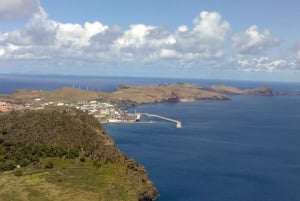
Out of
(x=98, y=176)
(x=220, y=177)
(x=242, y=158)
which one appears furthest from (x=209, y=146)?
(x=98, y=176)

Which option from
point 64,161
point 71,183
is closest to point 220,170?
point 64,161

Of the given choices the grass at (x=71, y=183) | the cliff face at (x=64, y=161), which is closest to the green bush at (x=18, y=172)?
the cliff face at (x=64, y=161)

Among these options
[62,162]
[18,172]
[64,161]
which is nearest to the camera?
[18,172]

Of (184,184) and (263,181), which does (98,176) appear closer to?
(184,184)

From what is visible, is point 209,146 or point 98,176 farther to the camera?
point 209,146

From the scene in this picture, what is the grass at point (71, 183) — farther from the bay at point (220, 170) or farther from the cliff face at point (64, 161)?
the bay at point (220, 170)

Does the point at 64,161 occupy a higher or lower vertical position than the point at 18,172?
higher

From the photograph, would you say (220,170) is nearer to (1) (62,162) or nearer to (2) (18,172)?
(1) (62,162)
